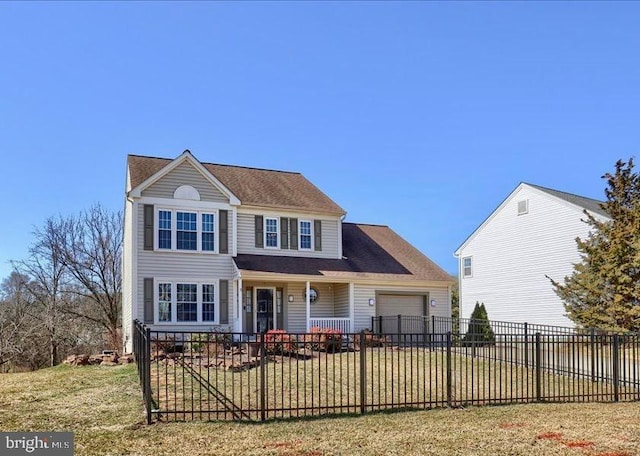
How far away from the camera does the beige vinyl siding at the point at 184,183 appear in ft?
67.3

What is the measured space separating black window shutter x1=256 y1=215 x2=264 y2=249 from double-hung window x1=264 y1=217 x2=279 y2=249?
155mm

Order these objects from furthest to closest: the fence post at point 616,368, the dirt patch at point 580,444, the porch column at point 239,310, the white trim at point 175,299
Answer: the porch column at point 239,310, the white trim at point 175,299, the fence post at point 616,368, the dirt patch at point 580,444

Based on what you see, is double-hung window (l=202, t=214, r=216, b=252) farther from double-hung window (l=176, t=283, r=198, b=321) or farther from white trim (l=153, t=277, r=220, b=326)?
double-hung window (l=176, t=283, r=198, b=321)

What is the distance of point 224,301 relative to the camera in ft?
69.1

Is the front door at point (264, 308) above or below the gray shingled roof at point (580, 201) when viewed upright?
below

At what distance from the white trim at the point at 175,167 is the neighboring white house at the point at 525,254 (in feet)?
44.7

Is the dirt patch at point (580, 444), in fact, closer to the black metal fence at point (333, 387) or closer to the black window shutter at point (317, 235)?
the black metal fence at point (333, 387)

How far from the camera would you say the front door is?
881 inches

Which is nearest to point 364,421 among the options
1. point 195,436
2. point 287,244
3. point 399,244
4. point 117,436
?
point 195,436

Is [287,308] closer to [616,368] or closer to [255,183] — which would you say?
[255,183]

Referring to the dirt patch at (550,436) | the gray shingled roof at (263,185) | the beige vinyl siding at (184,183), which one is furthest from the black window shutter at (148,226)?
the dirt patch at (550,436)

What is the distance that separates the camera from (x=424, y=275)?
2464 cm

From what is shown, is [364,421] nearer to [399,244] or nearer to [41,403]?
[41,403]

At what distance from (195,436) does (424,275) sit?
1777cm
